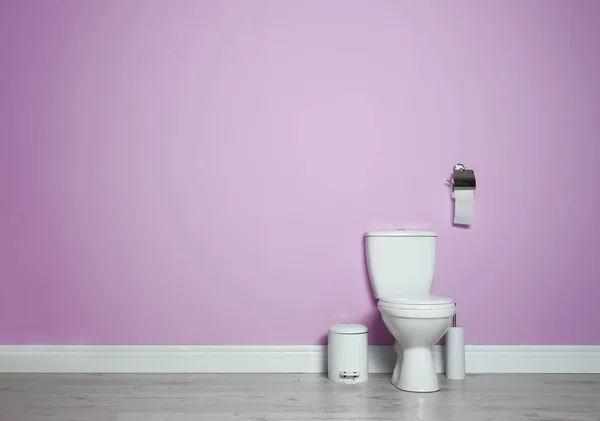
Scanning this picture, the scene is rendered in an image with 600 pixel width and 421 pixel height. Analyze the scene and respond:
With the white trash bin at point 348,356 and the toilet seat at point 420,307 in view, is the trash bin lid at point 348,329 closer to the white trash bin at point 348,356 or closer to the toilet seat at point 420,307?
the white trash bin at point 348,356

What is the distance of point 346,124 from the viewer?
3.12m

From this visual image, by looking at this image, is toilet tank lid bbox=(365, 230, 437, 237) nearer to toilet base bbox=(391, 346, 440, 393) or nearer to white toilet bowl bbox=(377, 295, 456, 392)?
white toilet bowl bbox=(377, 295, 456, 392)

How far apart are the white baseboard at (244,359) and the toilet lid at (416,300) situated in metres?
0.46

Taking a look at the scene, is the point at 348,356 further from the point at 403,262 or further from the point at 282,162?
the point at 282,162

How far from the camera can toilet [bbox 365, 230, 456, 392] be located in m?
2.58

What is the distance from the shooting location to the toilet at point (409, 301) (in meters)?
2.58

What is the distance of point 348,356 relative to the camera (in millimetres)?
2816

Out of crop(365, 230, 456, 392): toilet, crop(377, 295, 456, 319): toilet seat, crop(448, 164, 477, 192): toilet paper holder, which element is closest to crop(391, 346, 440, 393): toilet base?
crop(365, 230, 456, 392): toilet

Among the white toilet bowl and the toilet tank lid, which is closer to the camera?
the white toilet bowl

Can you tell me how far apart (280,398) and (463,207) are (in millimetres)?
1351

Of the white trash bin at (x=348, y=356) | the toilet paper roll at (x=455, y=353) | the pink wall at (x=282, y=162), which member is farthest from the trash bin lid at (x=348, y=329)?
the toilet paper roll at (x=455, y=353)

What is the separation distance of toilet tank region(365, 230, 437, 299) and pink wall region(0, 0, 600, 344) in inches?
5.9

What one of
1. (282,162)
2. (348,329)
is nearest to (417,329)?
(348,329)

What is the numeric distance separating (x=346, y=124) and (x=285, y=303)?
38.3 inches
